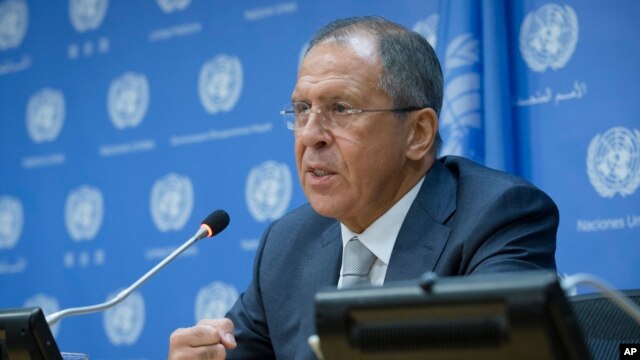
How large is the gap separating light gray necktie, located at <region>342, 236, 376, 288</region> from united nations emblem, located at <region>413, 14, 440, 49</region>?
154 centimetres

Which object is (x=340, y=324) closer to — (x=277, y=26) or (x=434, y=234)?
(x=434, y=234)

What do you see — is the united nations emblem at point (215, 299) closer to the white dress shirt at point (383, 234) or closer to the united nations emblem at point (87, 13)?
the united nations emblem at point (87, 13)

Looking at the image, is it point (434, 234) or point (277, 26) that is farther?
point (277, 26)

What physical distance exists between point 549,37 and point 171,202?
2141 millimetres

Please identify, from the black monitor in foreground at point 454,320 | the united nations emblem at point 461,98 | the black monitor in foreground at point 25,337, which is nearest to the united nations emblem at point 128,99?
the united nations emblem at point 461,98

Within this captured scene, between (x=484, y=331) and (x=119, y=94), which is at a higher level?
(x=119, y=94)

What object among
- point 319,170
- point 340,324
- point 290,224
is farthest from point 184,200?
point 340,324

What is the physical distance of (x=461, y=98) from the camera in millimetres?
3805

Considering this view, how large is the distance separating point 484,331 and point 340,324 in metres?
0.22

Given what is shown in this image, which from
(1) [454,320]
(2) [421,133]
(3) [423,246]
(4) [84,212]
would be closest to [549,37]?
(2) [421,133]

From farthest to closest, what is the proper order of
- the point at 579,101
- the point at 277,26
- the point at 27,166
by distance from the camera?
1. the point at 27,166
2. the point at 277,26
3. the point at 579,101

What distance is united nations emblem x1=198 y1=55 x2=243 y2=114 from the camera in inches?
194

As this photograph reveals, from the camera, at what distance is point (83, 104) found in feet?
18.3

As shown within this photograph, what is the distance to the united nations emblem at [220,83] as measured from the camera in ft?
16.1
